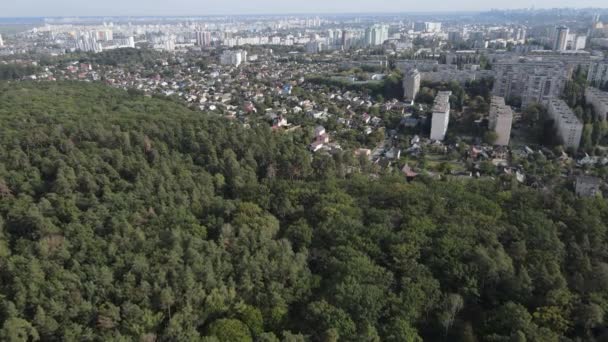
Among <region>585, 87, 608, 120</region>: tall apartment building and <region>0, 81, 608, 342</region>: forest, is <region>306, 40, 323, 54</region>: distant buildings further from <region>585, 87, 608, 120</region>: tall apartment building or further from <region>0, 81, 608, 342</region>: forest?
<region>0, 81, 608, 342</region>: forest

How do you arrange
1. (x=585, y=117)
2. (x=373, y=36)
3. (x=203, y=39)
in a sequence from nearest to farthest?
(x=585, y=117), (x=373, y=36), (x=203, y=39)

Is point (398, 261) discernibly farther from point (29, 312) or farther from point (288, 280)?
point (29, 312)

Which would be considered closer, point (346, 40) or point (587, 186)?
point (587, 186)

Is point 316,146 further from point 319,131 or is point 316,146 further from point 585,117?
point 585,117

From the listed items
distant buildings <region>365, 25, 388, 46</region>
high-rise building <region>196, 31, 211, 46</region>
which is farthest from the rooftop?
high-rise building <region>196, 31, 211, 46</region>

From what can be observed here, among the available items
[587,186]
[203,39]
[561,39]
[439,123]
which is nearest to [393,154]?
[439,123]

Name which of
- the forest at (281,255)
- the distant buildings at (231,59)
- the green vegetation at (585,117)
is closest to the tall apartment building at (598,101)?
the green vegetation at (585,117)

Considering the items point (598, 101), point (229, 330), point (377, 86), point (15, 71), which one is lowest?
point (229, 330)
